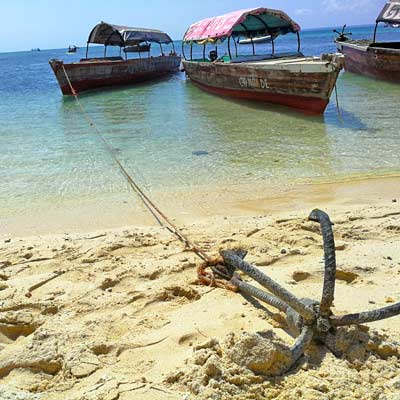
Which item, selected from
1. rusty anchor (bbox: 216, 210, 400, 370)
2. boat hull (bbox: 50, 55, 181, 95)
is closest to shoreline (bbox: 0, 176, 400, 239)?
rusty anchor (bbox: 216, 210, 400, 370)

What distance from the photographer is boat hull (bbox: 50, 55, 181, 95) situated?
58.9ft

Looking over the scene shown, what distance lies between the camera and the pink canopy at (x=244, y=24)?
1418cm

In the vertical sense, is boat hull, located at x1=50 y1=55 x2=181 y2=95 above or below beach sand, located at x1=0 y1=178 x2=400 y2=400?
above

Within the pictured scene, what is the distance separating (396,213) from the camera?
4.46 meters

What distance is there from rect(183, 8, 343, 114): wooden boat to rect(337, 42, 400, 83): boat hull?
11.0 ft

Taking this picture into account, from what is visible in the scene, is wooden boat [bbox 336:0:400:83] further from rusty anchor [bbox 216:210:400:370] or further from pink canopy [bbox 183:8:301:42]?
→ rusty anchor [bbox 216:210:400:370]

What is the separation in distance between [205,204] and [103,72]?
606 inches

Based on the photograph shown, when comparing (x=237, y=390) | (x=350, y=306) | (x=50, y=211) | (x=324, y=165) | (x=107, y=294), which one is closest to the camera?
(x=237, y=390)

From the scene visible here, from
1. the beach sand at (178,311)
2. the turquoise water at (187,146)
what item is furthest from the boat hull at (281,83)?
the beach sand at (178,311)

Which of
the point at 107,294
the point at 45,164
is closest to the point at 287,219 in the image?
the point at 107,294

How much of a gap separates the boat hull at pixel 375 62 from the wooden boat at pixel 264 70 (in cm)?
334

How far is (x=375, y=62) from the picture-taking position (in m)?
17.0

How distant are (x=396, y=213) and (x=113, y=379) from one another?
3.43 metres

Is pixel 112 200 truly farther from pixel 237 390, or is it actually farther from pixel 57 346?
pixel 237 390
